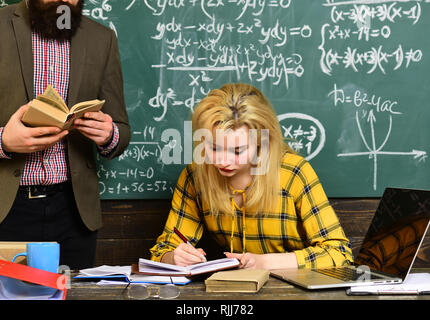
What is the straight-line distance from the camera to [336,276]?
146 centimetres

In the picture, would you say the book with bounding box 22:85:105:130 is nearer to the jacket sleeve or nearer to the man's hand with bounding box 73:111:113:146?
the man's hand with bounding box 73:111:113:146

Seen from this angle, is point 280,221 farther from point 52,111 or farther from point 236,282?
point 52,111

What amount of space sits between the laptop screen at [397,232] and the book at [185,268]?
0.43 metres

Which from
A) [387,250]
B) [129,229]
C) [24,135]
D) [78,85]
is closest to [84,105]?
[24,135]

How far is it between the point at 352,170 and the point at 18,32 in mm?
1651

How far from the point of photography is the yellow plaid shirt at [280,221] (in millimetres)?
→ 1822

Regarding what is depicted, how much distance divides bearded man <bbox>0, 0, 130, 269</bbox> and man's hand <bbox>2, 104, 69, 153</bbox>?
0.08ft

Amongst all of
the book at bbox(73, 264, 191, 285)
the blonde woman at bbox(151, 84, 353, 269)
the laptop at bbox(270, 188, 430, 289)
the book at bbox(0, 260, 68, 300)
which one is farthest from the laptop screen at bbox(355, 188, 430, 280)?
the book at bbox(0, 260, 68, 300)

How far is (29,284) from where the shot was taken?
1.29m

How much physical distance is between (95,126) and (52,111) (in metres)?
0.26

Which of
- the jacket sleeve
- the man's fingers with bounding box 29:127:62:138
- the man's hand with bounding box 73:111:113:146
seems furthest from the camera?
the jacket sleeve

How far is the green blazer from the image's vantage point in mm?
2051

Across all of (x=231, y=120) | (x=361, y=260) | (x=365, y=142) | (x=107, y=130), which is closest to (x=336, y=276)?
(x=361, y=260)

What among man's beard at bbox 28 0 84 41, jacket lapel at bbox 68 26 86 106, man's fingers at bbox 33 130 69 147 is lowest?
man's fingers at bbox 33 130 69 147
